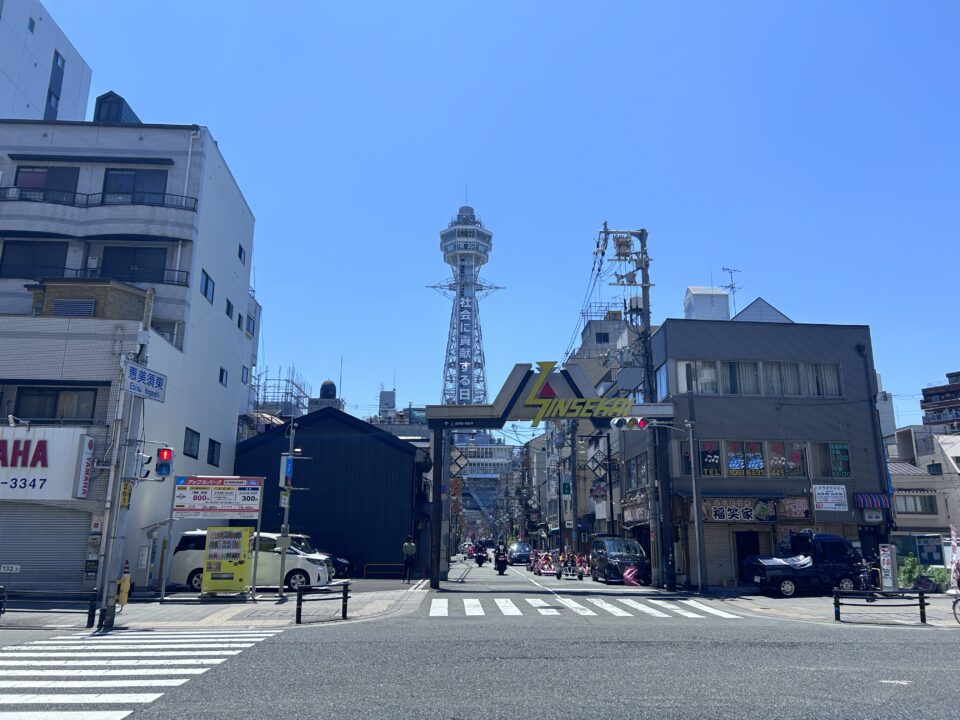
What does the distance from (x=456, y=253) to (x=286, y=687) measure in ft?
555

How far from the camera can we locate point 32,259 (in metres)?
35.9

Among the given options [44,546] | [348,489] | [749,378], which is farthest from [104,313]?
[749,378]

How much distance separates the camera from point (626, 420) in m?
29.2

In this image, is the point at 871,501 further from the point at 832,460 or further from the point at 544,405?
the point at 544,405

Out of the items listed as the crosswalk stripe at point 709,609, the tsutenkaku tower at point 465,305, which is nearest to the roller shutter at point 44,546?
the crosswalk stripe at point 709,609

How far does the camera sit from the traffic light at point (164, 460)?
72.2 feet

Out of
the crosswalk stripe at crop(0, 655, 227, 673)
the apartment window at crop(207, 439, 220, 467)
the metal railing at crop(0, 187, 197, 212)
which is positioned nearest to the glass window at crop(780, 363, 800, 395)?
the apartment window at crop(207, 439, 220, 467)

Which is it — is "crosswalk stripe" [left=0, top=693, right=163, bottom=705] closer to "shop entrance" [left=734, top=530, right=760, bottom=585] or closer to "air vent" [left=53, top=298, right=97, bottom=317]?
"air vent" [left=53, top=298, right=97, bottom=317]

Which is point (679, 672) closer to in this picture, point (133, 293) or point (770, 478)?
point (770, 478)

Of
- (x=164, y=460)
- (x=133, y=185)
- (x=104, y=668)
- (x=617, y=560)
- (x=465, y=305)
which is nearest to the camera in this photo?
(x=104, y=668)

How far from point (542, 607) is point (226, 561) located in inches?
429

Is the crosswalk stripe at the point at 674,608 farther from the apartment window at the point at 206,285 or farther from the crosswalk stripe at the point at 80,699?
the apartment window at the point at 206,285

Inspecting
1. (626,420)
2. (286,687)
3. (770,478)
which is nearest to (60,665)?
(286,687)

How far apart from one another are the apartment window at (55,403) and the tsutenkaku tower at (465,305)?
14238 cm
